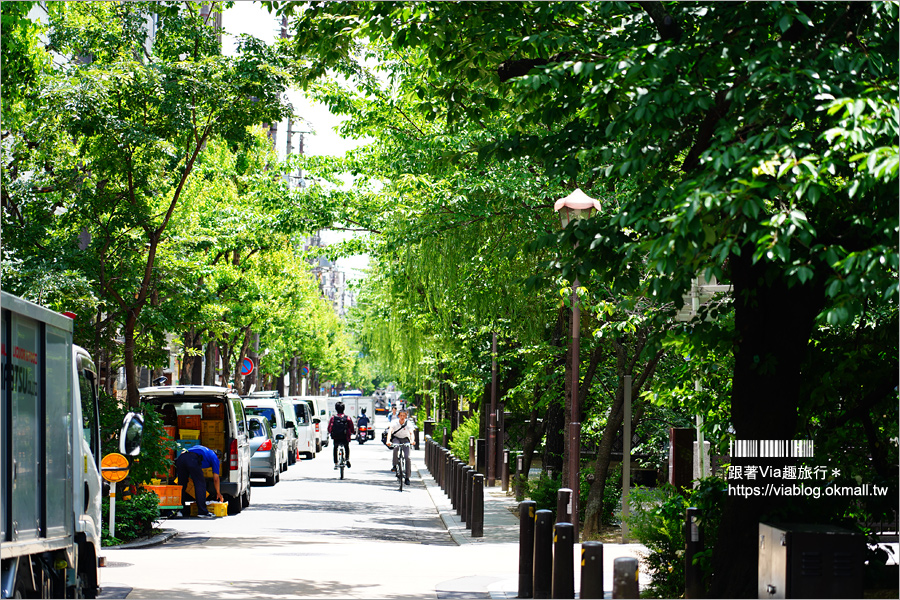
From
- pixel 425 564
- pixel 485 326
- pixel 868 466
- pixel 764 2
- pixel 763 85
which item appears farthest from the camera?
pixel 485 326

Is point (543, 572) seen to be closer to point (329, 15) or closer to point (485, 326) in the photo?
point (329, 15)

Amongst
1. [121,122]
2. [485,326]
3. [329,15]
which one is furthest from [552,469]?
[329,15]

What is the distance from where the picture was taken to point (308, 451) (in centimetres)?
4619

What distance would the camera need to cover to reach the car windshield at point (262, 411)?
31.1m

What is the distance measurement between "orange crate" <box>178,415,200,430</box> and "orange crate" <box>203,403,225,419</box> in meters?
0.57

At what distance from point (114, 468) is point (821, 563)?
6.18 metres

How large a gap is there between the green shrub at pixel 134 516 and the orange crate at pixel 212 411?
17.7 ft

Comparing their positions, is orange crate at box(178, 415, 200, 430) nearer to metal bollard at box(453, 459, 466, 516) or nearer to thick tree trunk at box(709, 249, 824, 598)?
metal bollard at box(453, 459, 466, 516)

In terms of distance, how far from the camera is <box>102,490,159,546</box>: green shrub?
15.1 m

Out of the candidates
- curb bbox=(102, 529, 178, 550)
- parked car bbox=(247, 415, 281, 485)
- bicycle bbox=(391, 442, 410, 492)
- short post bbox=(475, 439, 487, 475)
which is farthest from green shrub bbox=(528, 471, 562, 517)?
parked car bbox=(247, 415, 281, 485)

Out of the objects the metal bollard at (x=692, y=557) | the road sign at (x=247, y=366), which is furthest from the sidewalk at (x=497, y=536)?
the road sign at (x=247, y=366)

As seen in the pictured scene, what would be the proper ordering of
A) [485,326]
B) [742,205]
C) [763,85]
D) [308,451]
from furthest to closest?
[308,451] → [485,326] → [763,85] → [742,205]

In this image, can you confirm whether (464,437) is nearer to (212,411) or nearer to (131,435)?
(212,411)

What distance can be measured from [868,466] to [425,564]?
5.67 metres
